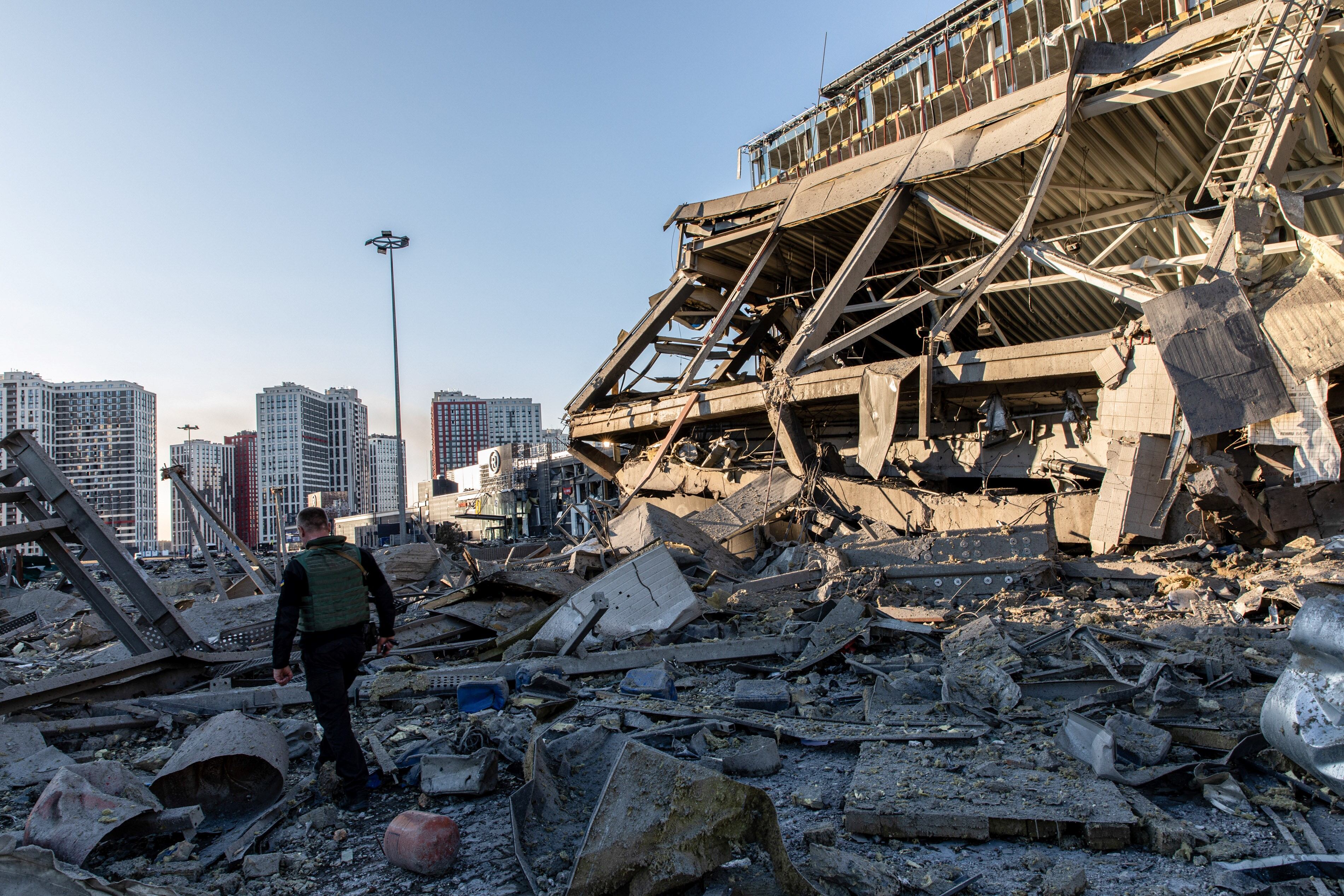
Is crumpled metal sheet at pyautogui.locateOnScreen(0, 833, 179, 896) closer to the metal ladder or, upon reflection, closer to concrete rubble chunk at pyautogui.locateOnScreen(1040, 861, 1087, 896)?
concrete rubble chunk at pyautogui.locateOnScreen(1040, 861, 1087, 896)

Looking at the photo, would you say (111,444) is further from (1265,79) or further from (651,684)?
(1265,79)

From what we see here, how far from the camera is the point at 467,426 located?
102 m

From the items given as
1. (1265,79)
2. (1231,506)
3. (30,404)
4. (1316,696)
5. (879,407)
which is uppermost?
(30,404)

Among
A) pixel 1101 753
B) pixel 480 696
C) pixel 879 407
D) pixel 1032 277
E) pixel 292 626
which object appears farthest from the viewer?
pixel 1032 277

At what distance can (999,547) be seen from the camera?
26.5 feet

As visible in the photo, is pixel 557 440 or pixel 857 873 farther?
pixel 557 440

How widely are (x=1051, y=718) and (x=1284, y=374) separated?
576 centimetres

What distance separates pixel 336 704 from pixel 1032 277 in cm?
1366

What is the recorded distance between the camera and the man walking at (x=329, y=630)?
12.1 feet

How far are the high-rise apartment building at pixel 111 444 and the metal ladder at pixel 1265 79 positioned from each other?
258ft

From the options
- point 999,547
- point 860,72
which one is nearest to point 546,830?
point 999,547

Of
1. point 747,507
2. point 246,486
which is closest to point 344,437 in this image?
point 246,486

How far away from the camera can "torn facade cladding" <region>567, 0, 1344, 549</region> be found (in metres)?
8.16

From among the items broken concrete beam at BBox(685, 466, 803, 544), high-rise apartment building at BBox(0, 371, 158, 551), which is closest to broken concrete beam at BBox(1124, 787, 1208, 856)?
broken concrete beam at BBox(685, 466, 803, 544)
